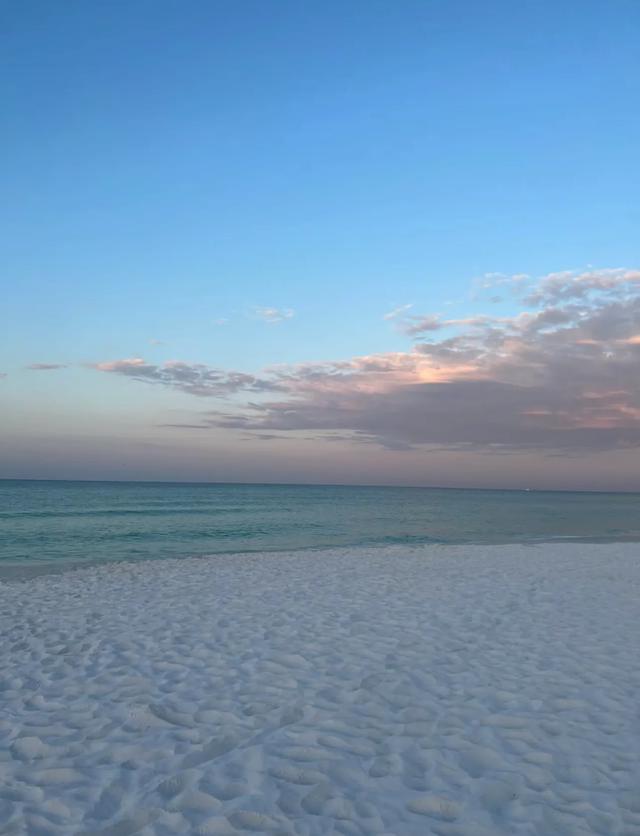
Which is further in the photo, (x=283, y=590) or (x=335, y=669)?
(x=283, y=590)

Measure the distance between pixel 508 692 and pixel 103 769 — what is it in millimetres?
4565

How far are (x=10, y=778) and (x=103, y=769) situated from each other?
74 cm

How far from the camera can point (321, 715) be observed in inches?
269

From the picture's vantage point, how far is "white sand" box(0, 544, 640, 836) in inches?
195

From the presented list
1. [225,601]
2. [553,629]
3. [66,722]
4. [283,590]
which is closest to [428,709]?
[66,722]

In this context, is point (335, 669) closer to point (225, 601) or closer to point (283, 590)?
point (225, 601)

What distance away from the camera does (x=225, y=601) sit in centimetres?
1325

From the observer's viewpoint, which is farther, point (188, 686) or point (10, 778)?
point (188, 686)

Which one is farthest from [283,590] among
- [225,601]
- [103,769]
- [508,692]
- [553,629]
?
[103,769]

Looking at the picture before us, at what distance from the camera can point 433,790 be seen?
528cm

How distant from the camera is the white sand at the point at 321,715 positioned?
4965mm

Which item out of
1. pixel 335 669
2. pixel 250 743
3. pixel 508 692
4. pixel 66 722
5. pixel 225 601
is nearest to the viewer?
pixel 250 743

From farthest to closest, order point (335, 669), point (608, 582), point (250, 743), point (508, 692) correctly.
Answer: point (608, 582), point (335, 669), point (508, 692), point (250, 743)

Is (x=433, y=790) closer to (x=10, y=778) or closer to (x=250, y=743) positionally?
(x=250, y=743)
